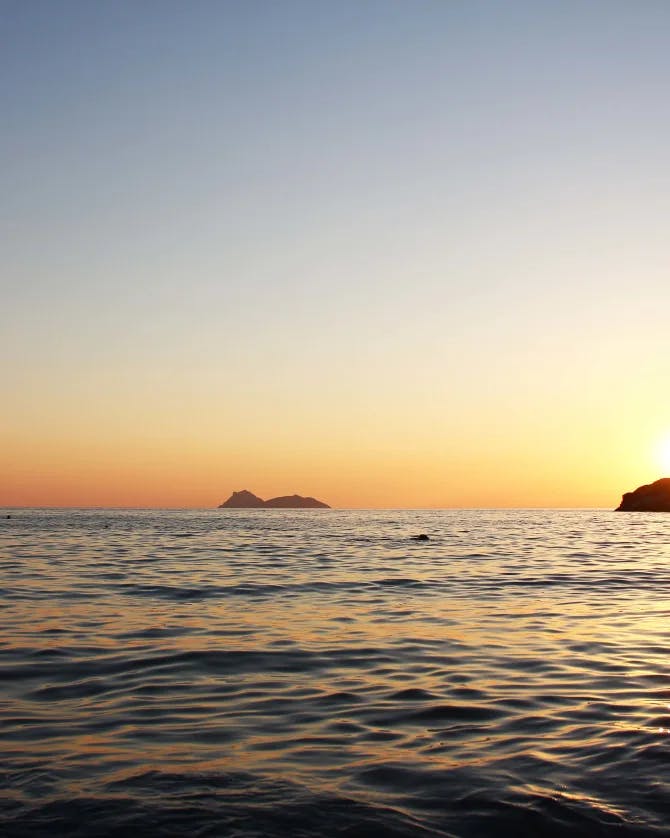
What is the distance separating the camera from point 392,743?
870cm

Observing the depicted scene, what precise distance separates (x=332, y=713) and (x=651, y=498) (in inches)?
6826

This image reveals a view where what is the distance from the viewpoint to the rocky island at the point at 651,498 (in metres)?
164

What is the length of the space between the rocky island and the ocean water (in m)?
154

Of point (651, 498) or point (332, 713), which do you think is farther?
point (651, 498)

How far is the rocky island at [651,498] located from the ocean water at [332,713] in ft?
507

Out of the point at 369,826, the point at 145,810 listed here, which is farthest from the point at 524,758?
the point at 145,810

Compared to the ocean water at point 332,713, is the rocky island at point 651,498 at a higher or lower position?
higher

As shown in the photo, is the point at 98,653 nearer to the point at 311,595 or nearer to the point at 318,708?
the point at 318,708

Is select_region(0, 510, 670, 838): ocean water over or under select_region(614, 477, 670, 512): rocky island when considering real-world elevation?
under

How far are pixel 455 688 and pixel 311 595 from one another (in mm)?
11203

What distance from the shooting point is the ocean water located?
6645 millimetres

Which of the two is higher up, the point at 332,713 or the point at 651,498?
the point at 651,498

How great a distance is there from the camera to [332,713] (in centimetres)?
1001

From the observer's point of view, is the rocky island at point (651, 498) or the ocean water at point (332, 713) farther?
the rocky island at point (651, 498)
